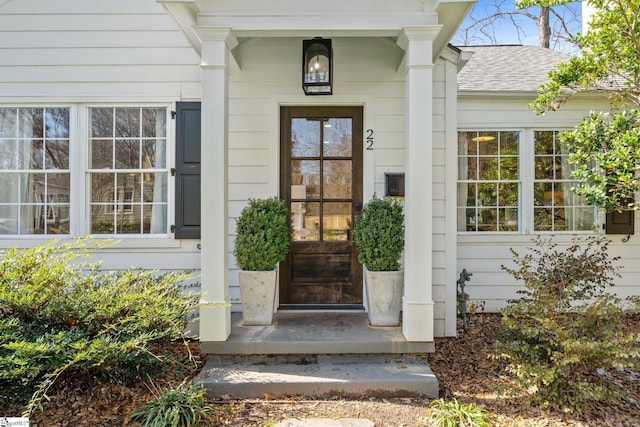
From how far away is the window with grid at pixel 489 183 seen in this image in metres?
4.91

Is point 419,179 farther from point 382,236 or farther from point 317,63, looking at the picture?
Answer: point 317,63

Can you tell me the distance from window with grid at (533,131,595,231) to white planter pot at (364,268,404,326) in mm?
2625

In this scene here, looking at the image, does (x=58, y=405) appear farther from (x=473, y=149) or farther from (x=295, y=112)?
(x=473, y=149)

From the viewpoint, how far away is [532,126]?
4801 millimetres

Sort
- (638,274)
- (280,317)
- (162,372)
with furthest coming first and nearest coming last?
(638,274)
(280,317)
(162,372)

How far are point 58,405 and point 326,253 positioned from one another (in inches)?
97.5

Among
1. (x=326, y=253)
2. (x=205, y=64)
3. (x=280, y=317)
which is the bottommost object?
(x=280, y=317)

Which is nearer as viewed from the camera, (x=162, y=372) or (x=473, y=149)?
(x=162, y=372)

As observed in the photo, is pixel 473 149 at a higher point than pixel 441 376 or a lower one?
higher

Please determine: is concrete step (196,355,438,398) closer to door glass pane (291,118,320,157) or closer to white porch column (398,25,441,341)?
white porch column (398,25,441,341)

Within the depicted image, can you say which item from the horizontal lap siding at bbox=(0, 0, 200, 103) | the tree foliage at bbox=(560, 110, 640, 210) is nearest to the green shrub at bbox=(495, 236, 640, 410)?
the tree foliage at bbox=(560, 110, 640, 210)

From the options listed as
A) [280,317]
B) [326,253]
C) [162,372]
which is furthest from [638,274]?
[162,372]

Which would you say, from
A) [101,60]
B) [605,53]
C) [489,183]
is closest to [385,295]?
[489,183]

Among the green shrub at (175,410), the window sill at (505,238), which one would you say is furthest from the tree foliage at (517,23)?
the green shrub at (175,410)
